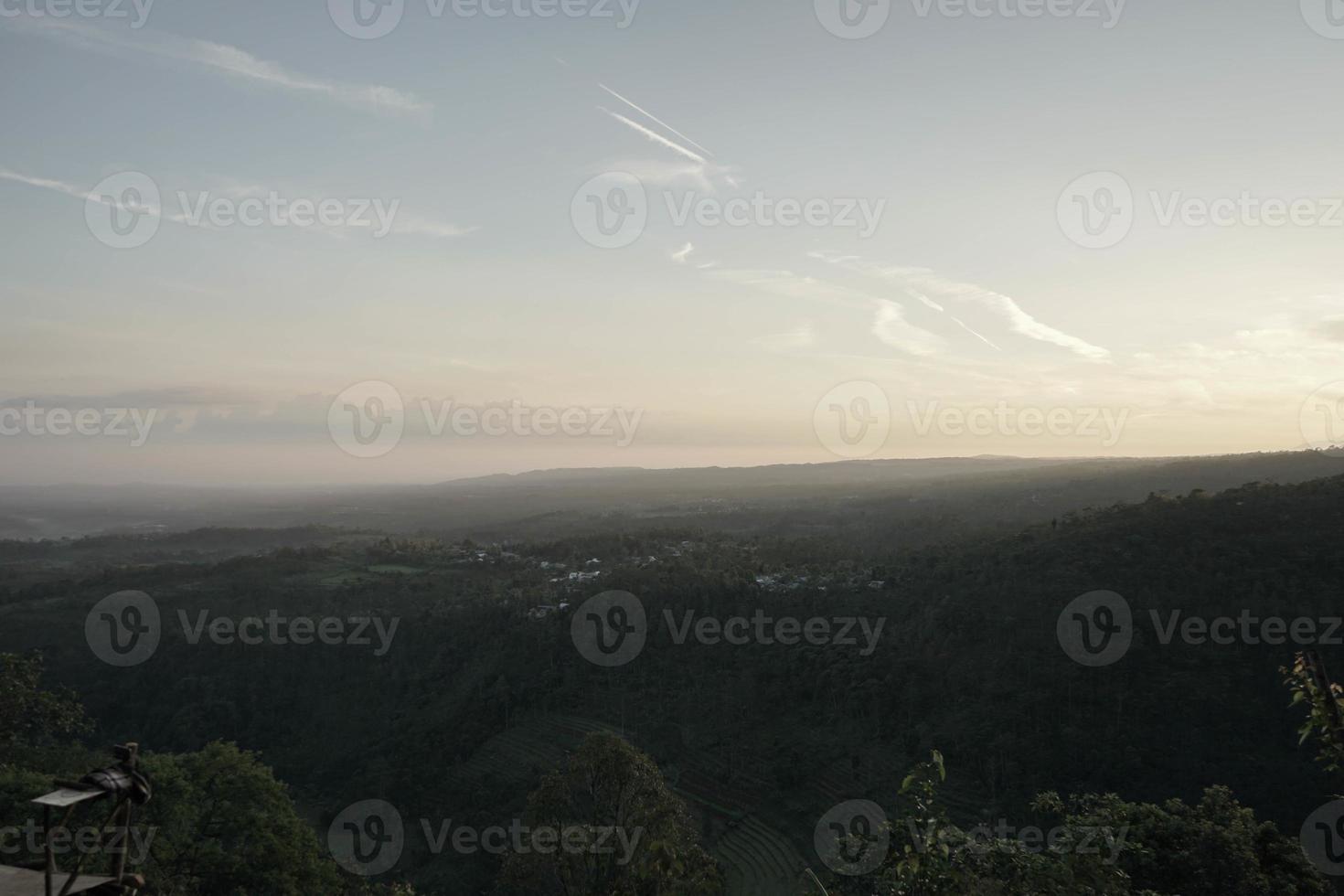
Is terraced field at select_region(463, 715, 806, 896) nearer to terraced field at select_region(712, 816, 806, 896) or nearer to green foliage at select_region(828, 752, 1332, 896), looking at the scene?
terraced field at select_region(712, 816, 806, 896)

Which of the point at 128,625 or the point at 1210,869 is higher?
the point at 1210,869

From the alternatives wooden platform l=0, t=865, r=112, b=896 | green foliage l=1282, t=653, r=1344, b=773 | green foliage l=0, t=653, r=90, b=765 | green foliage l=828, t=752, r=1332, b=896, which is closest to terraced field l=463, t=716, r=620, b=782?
green foliage l=0, t=653, r=90, b=765

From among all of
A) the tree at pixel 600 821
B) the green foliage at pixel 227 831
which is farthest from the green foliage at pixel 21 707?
the tree at pixel 600 821

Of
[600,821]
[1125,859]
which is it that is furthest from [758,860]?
[1125,859]

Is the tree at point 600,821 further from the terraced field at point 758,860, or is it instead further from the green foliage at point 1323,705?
the terraced field at point 758,860

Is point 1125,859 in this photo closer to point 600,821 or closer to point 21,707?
point 600,821

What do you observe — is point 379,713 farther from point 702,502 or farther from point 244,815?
point 702,502

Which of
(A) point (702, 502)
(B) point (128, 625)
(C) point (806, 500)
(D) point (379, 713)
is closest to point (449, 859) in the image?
(D) point (379, 713)
